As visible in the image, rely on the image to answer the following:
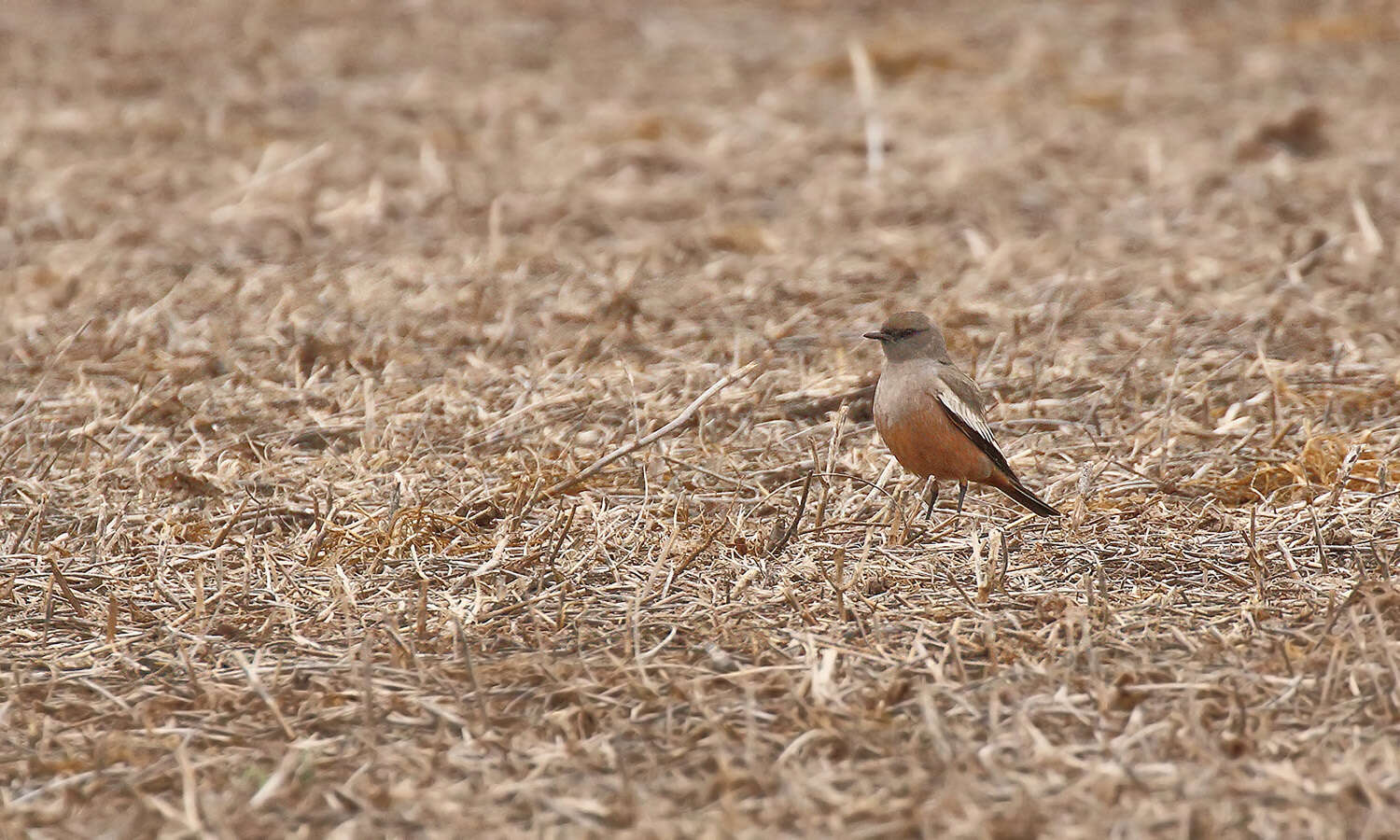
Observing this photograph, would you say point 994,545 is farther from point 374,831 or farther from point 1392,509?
point 374,831

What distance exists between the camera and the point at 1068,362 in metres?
6.48

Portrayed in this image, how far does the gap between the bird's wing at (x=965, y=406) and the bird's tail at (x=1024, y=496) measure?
0.03 meters

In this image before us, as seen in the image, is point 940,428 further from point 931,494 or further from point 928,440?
point 931,494

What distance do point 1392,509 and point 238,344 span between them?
4.33 m

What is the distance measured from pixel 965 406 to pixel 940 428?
0.58 ft

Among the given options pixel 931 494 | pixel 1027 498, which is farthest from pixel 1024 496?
pixel 931 494

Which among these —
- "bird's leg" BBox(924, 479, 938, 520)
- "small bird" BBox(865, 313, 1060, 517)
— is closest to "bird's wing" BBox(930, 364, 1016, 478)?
"small bird" BBox(865, 313, 1060, 517)

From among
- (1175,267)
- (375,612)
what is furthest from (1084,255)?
(375,612)

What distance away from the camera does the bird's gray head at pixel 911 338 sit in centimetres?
529

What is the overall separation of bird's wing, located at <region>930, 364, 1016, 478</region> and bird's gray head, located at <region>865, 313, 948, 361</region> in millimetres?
93

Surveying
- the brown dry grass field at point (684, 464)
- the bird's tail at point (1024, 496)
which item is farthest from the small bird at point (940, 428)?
the brown dry grass field at point (684, 464)

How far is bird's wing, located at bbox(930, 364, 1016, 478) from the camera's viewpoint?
4.94 meters

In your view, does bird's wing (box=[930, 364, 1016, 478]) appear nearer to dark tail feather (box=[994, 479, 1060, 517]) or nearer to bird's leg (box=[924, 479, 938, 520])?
dark tail feather (box=[994, 479, 1060, 517])

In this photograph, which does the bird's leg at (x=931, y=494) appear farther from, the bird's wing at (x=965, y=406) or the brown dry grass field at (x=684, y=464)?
the bird's wing at (x=965, y=406)
